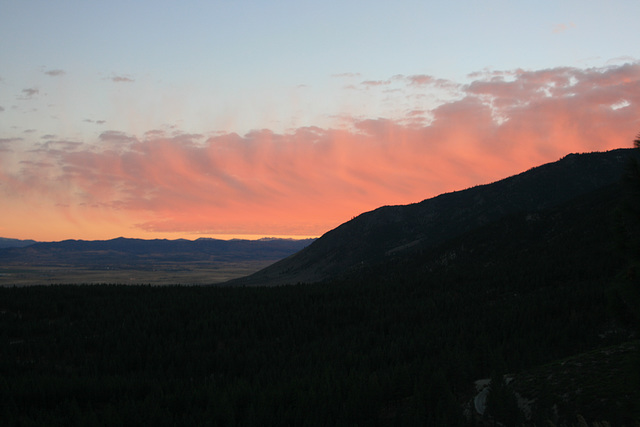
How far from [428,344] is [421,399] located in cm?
2185

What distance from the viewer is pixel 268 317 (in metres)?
74.5

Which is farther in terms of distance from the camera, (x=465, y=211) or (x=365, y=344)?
(x=465, y=211)

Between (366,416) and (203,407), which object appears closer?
(366,416)

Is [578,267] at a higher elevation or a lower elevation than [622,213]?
lower

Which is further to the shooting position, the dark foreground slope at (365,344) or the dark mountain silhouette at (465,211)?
the dark mountain silhouette at (465,211)

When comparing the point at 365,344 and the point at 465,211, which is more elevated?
the point at 465,211

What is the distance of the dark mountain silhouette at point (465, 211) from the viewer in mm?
144625

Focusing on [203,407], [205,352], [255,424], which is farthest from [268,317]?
[255,424]

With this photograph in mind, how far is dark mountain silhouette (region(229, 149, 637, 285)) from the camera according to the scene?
14462 cm

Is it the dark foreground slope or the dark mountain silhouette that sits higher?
the dark mountain silhouette

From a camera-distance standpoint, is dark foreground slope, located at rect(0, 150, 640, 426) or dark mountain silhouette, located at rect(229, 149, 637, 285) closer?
dark foreground slope, located at rect(0, 150, 640, 426)

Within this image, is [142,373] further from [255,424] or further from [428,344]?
[428,344]

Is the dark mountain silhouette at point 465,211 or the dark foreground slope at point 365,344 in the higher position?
the dark mountain silhouette at point 465,211

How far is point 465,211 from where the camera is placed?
171750mm
